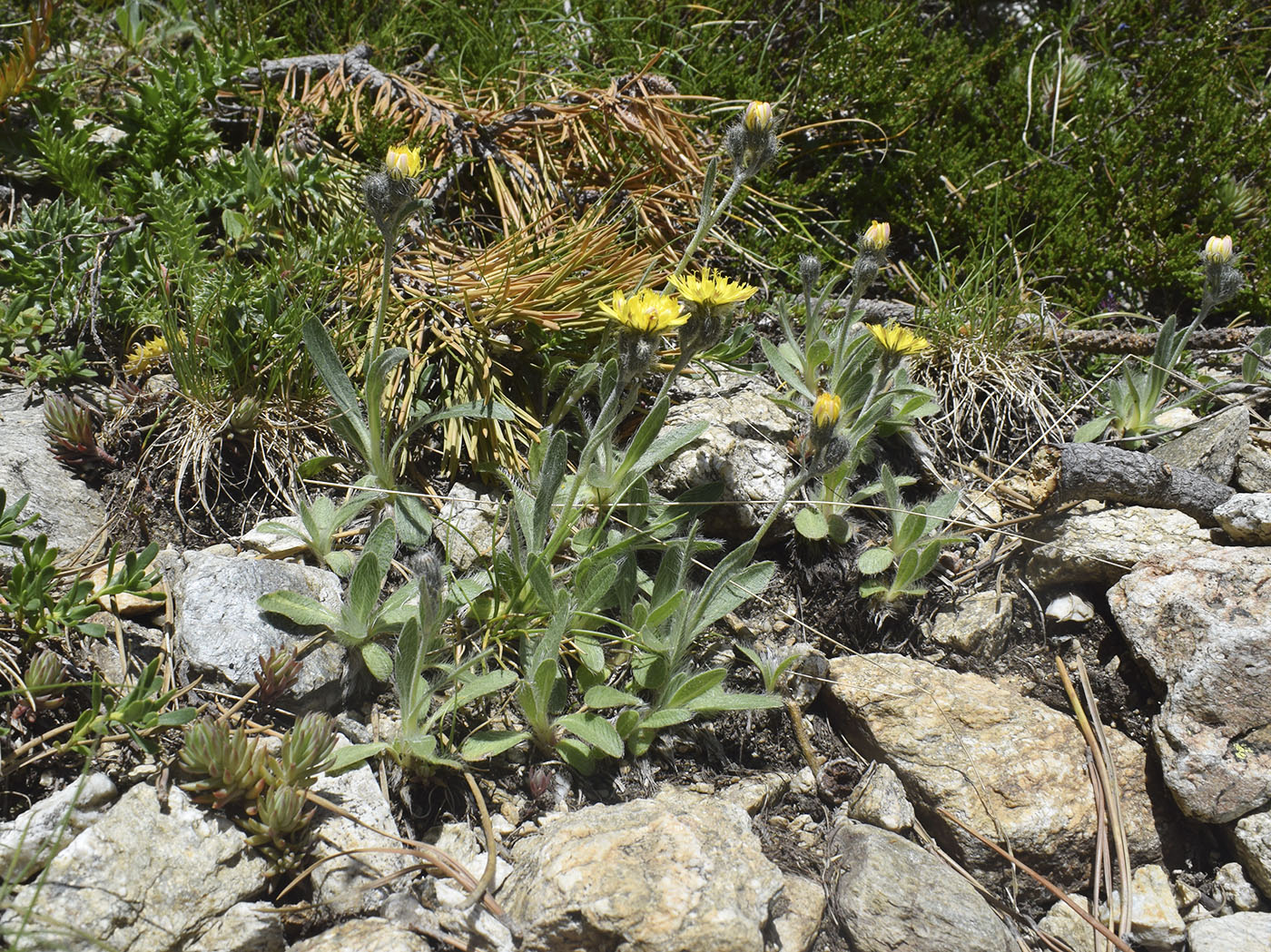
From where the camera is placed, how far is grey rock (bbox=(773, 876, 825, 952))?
1827mm

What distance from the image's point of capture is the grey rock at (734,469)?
2.76 m

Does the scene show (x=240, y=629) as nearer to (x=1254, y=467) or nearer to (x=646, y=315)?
(x=646, y=315)

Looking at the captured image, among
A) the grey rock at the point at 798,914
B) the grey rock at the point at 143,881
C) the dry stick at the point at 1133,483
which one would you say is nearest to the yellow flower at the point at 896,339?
the dry stick at the point at 1133,483

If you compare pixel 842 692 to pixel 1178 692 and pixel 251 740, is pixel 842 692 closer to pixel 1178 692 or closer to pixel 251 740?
pixel 1178 692

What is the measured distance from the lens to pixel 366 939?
1.65m

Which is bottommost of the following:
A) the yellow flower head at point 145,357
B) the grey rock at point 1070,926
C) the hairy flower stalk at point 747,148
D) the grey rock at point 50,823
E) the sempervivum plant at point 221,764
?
the grey rock at point 1070,926

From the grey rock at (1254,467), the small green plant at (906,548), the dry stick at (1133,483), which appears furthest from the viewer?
the grey rock at (1254,467)

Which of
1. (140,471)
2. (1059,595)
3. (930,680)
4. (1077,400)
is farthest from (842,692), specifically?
(140,471)

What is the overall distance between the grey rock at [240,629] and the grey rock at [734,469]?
3.75 feet

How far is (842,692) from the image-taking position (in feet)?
7.84

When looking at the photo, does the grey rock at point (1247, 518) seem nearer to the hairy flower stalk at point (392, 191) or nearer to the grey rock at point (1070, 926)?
the grey rock at point (1070, 926)

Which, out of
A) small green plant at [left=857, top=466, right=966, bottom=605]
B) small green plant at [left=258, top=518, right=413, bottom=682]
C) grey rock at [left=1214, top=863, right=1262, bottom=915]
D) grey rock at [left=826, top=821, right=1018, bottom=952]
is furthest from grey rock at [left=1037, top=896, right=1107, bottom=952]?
small green plant at [left=258, top=518, right=413, bottom=682]

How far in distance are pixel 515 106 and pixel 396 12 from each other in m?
0.87

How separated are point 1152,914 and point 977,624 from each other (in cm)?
83
